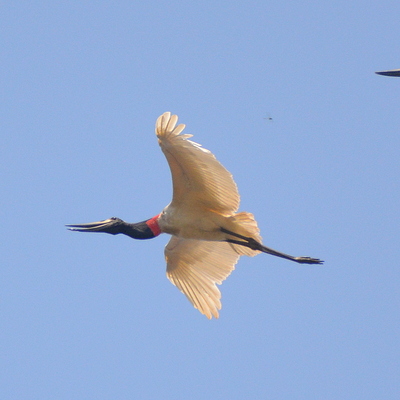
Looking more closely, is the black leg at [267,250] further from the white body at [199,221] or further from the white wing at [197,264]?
the white wing at [197,264]

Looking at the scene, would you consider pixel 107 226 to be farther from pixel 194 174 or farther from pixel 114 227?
pixel 194 174

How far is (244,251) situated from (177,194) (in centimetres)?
151

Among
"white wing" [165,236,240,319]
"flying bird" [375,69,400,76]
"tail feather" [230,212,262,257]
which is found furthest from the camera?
"white wing" [165,236,240,319]

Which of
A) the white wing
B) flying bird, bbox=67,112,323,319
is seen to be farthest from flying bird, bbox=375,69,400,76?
the white wing

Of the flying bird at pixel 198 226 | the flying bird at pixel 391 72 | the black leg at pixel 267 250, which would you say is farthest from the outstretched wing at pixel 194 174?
the flying bird at pixel 391 72

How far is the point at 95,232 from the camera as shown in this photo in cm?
1426

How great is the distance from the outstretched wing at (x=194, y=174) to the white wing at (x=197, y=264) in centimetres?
99

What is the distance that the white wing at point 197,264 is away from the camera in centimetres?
1413

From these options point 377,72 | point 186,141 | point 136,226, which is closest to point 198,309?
point 136,226

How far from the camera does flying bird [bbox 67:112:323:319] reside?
12500mm

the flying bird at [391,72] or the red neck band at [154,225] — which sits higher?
the flying bird at [391,72]

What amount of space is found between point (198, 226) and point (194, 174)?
3.13 feet

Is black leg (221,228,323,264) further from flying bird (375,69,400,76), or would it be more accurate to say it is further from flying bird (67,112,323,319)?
flying bird (375,69,400,76)

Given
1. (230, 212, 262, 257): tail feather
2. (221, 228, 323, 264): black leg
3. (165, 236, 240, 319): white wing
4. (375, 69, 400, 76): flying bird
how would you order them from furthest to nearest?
(165, 236, 240, 319): white wing → (221, 228, 323, 264): black leg → (230, 212, 262, 257): tail feather → (375, 69, 400, 76): flying bird
